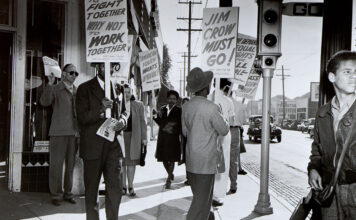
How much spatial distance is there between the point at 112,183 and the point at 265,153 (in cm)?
261

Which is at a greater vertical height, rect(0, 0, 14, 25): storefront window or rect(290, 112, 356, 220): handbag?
rect(0, 0, 14, 25): storefront window

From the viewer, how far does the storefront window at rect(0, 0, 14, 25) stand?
273 inches

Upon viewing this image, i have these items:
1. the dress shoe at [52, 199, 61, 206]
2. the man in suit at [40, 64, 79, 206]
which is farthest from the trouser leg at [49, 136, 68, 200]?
the dress shoe at [52, 199, 61, 206]

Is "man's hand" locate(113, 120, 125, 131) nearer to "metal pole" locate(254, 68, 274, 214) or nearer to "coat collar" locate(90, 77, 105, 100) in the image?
"coat collar" locate(90, 77, 105, 100)

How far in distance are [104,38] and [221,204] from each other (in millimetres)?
3412

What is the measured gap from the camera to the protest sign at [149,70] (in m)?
9.22

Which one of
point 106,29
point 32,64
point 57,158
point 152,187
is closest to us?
point 106,29

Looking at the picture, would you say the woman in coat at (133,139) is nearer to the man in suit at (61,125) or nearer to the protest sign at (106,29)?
the man in suit at (61,125)

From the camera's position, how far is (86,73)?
7.00m

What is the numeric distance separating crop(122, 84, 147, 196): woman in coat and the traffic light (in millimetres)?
2581

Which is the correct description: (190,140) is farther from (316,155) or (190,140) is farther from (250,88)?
(250,88)

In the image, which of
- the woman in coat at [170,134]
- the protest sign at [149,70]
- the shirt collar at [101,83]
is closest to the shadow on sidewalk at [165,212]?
the woman in coat at [170,134]

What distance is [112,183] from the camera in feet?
15.3

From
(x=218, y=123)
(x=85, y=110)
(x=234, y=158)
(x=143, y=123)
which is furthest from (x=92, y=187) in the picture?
(x=234, y=158)
